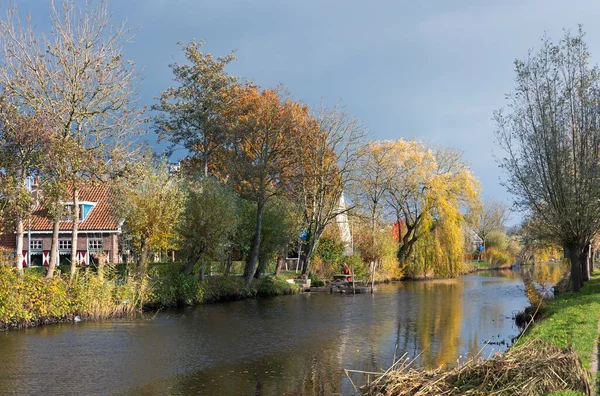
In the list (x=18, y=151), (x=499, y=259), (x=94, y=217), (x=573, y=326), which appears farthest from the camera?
(x=499, y=259)

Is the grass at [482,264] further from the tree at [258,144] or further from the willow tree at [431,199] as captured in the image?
the tree at [258,144]

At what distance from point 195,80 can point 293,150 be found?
7.93m

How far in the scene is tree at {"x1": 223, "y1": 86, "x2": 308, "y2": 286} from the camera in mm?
34625

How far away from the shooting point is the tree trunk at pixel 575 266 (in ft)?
80.1

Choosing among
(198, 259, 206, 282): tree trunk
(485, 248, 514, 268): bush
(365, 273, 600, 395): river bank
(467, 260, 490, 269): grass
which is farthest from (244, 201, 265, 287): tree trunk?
(485, 248, 514, 268): bush

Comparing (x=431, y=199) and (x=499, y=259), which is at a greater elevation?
(x=431, y=199)

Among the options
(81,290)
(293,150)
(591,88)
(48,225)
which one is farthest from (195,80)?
(591,88)

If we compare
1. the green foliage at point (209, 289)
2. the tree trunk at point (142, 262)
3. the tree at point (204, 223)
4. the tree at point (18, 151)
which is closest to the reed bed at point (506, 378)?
the tree at point (18, 151)

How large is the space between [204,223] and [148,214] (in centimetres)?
357

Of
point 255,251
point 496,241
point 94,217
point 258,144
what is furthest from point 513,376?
point 496,241

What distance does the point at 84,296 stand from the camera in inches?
828

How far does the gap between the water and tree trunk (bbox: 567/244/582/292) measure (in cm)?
263

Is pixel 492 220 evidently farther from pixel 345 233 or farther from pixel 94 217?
pixel 94 217

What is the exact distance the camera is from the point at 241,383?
1268 cm
